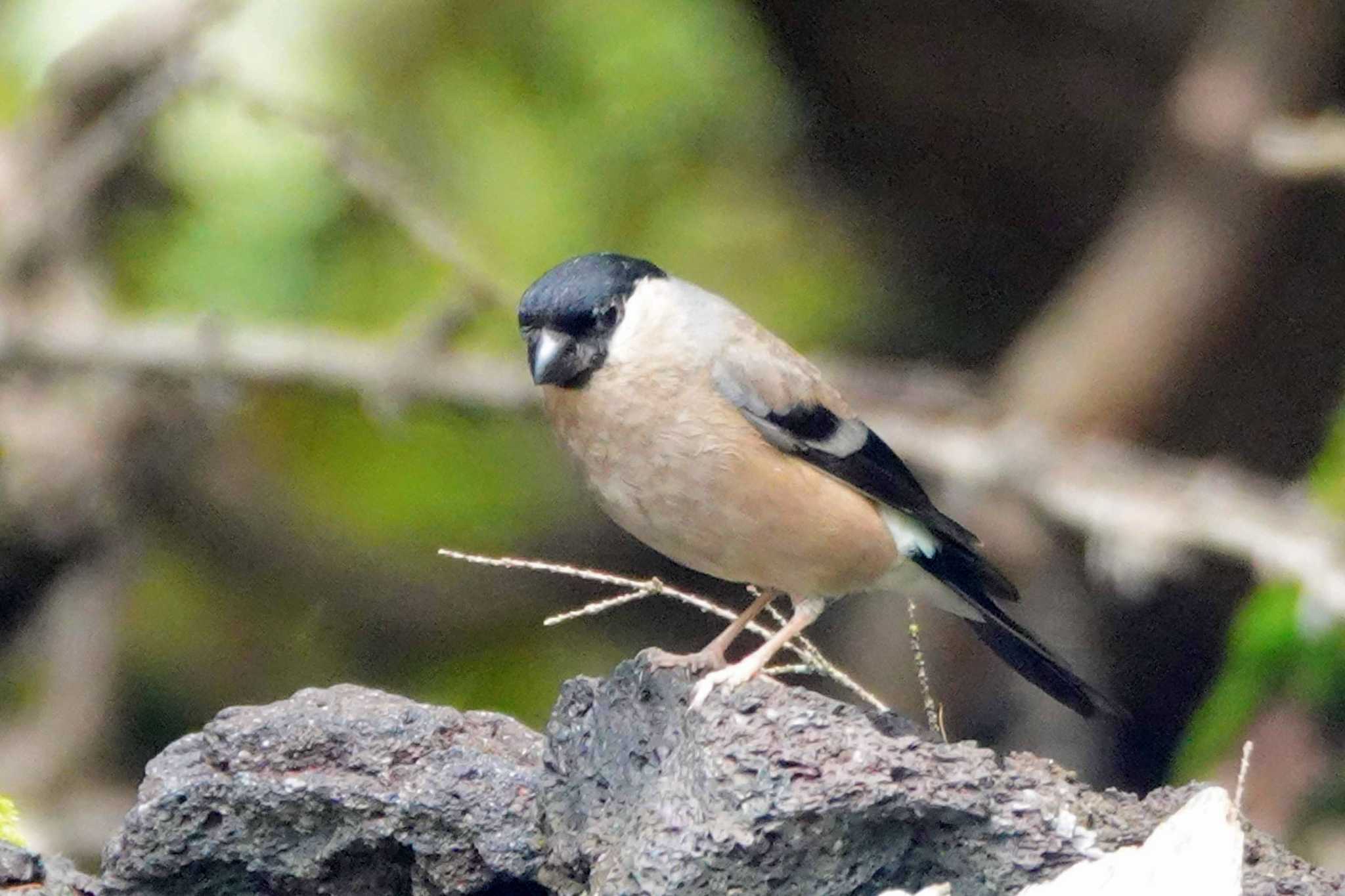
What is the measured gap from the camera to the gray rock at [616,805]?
3340 mm

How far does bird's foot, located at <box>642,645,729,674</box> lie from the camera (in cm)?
393

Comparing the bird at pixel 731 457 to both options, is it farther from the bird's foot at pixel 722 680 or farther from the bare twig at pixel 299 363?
the bare twig at pixel 299 363

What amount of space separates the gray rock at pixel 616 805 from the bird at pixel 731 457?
1.99ft

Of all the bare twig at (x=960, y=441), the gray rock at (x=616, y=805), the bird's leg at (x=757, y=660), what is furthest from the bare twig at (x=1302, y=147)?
the gray rock at (x=616, y=805)

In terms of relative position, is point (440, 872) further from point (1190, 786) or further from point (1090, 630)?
point (1090, 630)

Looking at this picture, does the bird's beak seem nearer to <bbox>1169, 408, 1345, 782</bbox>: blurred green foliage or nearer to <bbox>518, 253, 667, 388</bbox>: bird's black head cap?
<bbox>518, 253, 667, 388</bbox>: bird's black head cap

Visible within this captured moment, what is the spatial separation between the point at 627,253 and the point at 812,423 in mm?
4812

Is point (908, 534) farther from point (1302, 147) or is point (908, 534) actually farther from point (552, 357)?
point (1302, 147)

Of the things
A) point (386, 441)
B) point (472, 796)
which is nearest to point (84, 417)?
point (386, 441)

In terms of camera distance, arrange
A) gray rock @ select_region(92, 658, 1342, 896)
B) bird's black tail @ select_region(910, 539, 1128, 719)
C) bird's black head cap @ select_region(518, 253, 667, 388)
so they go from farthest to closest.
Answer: bird's black tail @ select_region(910, 539, 1128, 719)
bird's black head cap @ select_region(518, 253, 667, 388)
gray rock @ select_region(92, 658, 1342, 896)

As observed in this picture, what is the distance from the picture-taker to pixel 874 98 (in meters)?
10.6

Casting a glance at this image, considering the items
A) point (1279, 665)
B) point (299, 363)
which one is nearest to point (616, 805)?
point (1279, 665)

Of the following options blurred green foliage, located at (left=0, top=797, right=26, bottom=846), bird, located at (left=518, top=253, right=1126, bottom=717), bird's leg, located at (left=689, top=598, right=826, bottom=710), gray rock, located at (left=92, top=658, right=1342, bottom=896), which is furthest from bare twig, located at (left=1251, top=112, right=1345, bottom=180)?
blurred green foliage, located at (left=0, top=797, right=26, bottom=846)

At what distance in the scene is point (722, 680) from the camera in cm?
373
